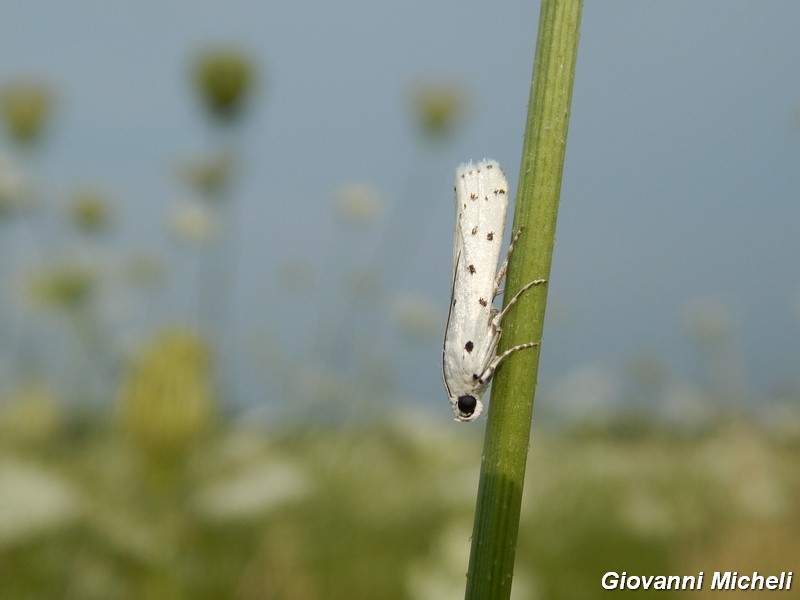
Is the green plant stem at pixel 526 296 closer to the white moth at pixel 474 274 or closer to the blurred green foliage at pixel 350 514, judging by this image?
the white moth at pixel 474 274

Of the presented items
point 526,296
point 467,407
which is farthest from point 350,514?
point 526,296

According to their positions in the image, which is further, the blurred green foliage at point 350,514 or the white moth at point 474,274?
the blurred green foliage at point 350,514

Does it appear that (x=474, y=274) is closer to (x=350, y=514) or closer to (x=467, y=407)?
(x=467, y=407)

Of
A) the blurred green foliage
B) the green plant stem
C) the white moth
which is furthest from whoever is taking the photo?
the blurred green foliage

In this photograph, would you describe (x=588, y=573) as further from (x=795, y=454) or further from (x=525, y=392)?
(x=525, y=392)

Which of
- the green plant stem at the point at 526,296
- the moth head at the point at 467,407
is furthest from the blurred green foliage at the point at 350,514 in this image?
the green plant stem at the point at 526,296

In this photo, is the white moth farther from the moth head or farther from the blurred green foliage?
the blurred green foliage

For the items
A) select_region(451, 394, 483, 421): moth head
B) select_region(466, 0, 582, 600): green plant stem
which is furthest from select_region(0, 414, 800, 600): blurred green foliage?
select_region(466, 0, 582, 600): green plant stem
